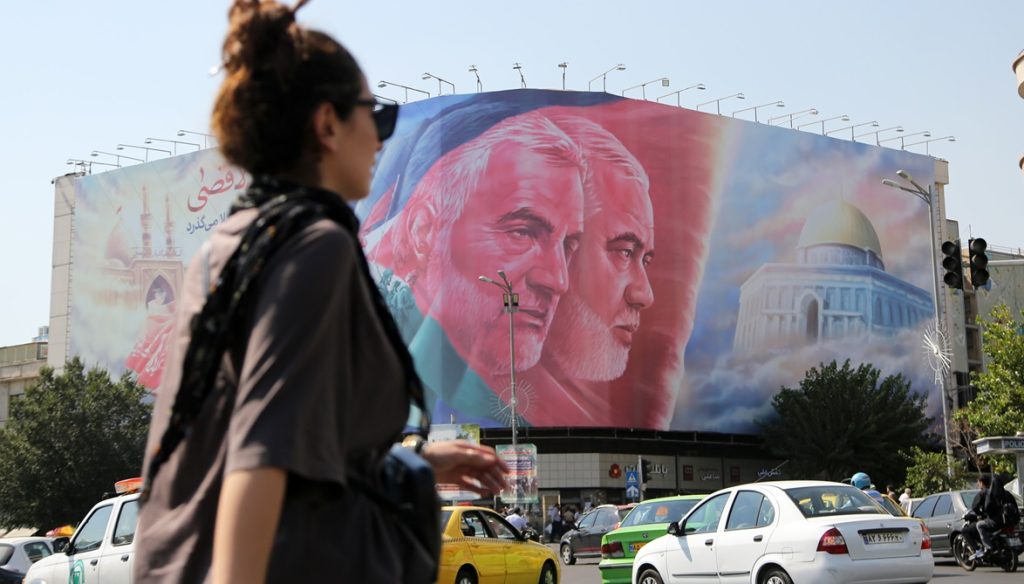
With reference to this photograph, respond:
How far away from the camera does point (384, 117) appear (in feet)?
7.94

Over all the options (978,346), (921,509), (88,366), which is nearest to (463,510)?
(921,509)

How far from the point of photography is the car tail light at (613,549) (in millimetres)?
18906

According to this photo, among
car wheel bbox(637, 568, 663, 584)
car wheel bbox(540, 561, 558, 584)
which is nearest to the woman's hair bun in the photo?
car wheel bbox(637, 568, 663, 584)

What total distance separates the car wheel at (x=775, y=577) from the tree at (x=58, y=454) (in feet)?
144

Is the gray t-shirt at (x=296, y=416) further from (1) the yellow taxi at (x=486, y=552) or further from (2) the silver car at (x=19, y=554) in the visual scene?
(2) the silver car at (x=19, y=554)

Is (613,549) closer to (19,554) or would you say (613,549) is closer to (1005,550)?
(1005,550)

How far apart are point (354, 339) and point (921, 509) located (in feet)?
79.5

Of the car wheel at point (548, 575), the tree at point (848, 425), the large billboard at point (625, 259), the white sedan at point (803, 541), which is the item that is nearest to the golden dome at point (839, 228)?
the large billboard at point (625, 259)

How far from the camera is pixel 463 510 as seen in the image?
16.6 meters

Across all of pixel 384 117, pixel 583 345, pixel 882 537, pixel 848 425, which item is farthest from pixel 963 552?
pixel 583 345

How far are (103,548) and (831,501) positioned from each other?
24.5 feet

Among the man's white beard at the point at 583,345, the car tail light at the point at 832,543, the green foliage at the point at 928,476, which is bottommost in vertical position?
the car tail light at the point at 832,543

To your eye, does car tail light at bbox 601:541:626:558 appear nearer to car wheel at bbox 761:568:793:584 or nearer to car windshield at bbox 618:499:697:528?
car windshield at bbox 618:499:697:528

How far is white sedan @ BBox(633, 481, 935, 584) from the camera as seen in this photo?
1291cm
